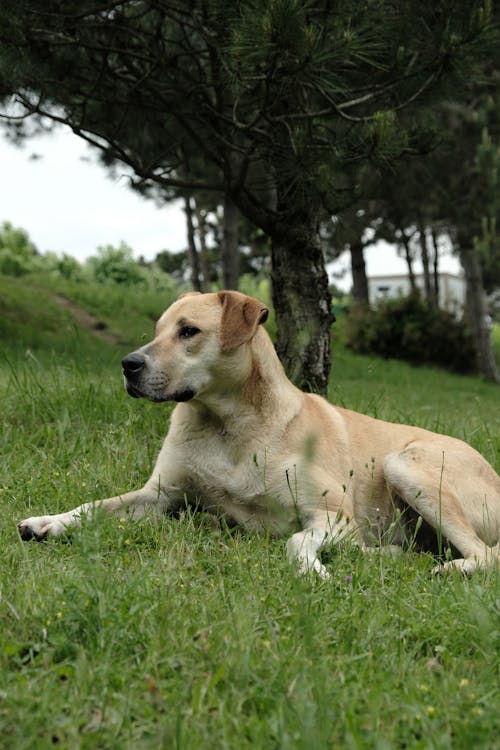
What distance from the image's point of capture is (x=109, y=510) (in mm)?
3773

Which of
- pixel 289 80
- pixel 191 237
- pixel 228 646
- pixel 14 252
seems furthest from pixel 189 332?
pixel 14 252

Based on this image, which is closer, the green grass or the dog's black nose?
the green grass

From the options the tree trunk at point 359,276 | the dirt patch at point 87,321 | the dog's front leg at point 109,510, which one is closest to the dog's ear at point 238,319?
the dog's front leg at point 109,510

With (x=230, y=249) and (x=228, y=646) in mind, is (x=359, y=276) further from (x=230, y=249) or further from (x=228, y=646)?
(x=228, y=646)

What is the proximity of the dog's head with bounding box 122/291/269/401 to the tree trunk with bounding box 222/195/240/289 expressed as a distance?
353 inches

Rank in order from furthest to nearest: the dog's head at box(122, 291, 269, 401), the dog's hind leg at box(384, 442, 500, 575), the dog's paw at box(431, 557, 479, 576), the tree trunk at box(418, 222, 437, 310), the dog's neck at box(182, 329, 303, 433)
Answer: the tree trunk at box(418, 222, 437, 310) → the dog's neck at box(182, 329, 303, 433) → the dog's hind leg at box(384, 442, 500, 575) → the dog's head at box(122, 291, 269, 401) → the dog's paw at box(431, 557, 479, 576)

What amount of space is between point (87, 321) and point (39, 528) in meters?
12.4

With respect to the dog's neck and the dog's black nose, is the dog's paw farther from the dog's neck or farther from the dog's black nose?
the dog's black nose

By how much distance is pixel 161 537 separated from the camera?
3494mm

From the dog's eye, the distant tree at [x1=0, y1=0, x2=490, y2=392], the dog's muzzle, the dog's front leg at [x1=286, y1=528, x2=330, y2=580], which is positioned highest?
the distant tree at [x1=0, y1=0, x2=490, y2=392]

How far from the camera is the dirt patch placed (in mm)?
14648

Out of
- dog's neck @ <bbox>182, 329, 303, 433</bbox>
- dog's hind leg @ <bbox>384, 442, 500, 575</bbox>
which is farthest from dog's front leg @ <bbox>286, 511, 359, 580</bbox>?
dog's neck @ <bbox>182, 329, 303, 433</bbox>

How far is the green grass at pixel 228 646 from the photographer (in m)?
1.93

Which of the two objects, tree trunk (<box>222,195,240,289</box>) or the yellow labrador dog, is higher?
tree trunk (<box>222,195,240,289</box>)
